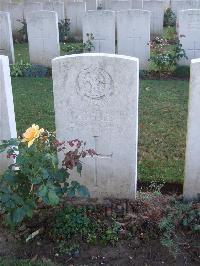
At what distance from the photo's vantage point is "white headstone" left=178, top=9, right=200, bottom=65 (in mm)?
8836

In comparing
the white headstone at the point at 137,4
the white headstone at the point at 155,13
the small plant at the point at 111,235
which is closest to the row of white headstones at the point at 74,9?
the white headstone at the point at 155,13

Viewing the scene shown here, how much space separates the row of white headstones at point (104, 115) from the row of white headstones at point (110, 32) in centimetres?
530

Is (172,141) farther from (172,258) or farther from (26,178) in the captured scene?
(26,178)

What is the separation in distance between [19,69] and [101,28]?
6.18 ft

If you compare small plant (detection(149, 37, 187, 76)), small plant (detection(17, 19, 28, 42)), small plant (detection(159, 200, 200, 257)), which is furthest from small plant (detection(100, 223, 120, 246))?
small plant (detection(17, 19, 28, 42))

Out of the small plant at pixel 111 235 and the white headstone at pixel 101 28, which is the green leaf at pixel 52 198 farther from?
the white headstone at pixel 101 28

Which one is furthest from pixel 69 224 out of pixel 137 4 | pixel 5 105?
pixel 137 4

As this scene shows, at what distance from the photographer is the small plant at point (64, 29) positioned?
12172 millimetres

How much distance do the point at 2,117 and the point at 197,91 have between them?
1.84 metres

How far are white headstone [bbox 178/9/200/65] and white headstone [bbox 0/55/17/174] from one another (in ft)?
18.3

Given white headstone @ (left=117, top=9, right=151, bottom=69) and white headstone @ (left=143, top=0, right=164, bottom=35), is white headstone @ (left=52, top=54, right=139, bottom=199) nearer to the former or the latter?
white headstone @ (left=117, top=9, right=151, bottom=69)

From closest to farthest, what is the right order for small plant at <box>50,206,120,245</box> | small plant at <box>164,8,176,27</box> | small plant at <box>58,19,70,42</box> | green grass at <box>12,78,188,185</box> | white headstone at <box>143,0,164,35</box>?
small plant at <box>50,206,120,245</box>, green grass at <box>12,78,188,185</box>, small plant at <box>58,19,70,42</box>, white headstone at <box>143,0,164,35</box>, small plant at <box>164,8,176,27</box>

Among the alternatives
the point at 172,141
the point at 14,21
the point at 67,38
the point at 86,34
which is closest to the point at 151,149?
the point at 172,141

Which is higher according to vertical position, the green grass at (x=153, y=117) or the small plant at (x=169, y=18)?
the small plant at (x=169, y=18)
